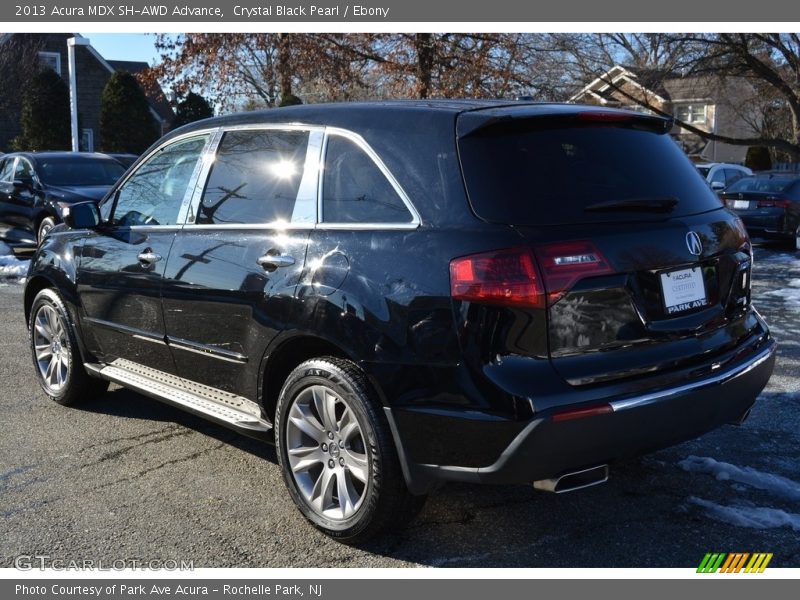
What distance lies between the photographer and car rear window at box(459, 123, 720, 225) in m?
3.35

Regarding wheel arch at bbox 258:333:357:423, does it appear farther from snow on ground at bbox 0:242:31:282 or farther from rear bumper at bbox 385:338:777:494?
snow on ground at bbox 0:242:31:282

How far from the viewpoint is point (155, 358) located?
4.87 m

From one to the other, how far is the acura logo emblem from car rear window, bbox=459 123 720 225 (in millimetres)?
119

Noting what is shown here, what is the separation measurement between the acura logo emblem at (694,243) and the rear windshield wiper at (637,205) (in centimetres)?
14

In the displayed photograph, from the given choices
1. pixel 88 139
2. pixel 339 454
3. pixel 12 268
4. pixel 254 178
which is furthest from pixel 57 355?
pixel 88 139

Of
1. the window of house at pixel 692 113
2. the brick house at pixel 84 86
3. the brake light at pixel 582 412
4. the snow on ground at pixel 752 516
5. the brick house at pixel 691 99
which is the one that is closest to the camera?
the brake light at pixel 582 412

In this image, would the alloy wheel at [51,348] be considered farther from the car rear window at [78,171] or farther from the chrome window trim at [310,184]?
the car rear window at [78,171]

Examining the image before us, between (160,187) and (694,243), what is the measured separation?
2.99 m

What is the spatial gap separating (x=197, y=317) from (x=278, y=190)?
79cm

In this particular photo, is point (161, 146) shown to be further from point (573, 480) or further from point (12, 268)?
point (12, 268)

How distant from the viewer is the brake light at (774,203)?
50.8 ft

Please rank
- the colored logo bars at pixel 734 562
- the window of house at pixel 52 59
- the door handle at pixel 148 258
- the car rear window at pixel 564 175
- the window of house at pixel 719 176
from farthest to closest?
1. the window of house at pixel 52 59
2. the window of house at pixel 719 176
3. the door handle at pixel 148 258
4. the colored logo bars at pixel 734 562
5. the car rear window at pixel 564 175

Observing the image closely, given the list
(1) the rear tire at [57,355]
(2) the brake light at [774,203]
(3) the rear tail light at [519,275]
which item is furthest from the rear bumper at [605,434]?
(2) the brake light at [774,203]
